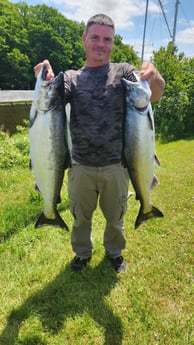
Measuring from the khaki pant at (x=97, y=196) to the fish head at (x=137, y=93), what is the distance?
0.81 metres

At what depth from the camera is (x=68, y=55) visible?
146ft

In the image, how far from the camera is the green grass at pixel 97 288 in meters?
2.69

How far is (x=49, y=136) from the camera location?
2289 millimetres

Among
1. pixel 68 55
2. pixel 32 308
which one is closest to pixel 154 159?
pixel 32 308

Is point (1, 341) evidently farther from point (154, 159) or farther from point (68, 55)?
point (68, 55)

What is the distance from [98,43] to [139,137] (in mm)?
849

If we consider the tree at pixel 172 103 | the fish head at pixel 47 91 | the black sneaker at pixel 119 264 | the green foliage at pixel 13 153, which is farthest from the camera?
the tree at pixel 172 103

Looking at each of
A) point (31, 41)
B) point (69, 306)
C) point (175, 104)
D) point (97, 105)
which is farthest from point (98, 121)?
point (31, 41)

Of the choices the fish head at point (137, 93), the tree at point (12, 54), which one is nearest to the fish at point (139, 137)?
the fish head at point (137, 93)

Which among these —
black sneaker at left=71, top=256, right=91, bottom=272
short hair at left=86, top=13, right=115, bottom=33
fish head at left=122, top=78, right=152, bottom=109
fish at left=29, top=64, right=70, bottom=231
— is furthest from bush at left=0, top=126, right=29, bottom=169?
fish head at left=122, top=78, right=152, bottom=109

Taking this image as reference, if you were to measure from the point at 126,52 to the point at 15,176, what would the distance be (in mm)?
54486

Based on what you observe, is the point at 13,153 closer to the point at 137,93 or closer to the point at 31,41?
the point at 137,93

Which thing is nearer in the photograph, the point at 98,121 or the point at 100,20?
the point at 100,20

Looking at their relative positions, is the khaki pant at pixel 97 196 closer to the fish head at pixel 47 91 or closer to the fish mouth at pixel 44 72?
the fish head at pixel 47 91
